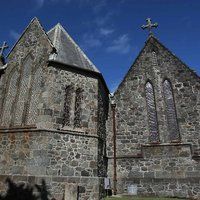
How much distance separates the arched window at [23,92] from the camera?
11439 millimetres

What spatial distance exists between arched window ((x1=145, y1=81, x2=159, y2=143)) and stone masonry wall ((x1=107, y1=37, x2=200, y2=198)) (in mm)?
200

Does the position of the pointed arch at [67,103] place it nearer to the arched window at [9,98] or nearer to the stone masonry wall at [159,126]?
the arched window at [9,98]

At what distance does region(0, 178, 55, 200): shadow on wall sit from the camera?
31.1ft

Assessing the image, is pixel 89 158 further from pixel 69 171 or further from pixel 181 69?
Answer: pixel 181 69

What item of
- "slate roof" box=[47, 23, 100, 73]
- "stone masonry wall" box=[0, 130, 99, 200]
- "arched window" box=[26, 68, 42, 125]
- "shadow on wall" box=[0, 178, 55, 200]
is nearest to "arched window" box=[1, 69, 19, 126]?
"stone masonry wall" box=[0, 130, 99, 200]

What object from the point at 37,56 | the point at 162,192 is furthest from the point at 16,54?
the point at 162,192

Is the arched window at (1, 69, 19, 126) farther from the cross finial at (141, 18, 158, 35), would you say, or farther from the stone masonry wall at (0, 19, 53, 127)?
the cross finial at (141, 18, 158, 35)

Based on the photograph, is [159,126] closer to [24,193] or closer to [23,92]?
[23,92]

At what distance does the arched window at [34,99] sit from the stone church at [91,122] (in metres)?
0.05

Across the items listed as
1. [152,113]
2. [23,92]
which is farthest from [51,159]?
[152,113]

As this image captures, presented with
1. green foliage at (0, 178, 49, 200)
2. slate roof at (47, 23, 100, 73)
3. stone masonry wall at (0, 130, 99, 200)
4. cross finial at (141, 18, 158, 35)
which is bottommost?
green foliage at (0, 178, 49, 200)

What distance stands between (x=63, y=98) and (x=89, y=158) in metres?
3.14

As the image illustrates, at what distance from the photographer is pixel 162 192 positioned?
38.1ft

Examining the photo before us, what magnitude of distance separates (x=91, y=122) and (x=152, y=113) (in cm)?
395
